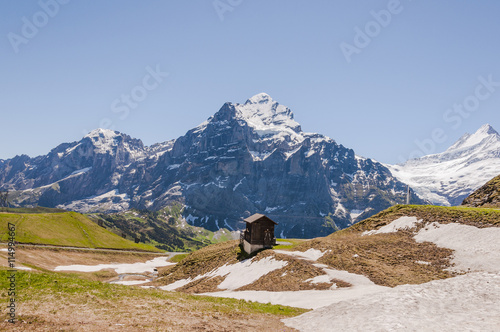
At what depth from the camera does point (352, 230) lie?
217ft

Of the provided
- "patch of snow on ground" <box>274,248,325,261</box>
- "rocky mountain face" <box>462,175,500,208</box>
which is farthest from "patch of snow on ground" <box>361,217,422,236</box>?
"rocky mountain face" <box>462,175,500,208</box>

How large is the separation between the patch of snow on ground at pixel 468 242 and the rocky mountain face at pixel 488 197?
18623 mm

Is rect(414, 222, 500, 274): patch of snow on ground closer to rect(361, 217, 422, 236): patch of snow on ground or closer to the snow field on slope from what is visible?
rect(361, 217, 422, 236): patch of snow on ground

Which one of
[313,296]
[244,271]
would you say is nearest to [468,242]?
[313,296]

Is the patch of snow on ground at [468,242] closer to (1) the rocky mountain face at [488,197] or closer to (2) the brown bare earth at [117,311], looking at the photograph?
(1) the rocky mountain face at [488,197]

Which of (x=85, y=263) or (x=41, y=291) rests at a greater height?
(x=41, y=291)

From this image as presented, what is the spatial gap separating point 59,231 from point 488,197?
129557 millimetres

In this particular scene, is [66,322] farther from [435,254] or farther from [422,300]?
[435,254]

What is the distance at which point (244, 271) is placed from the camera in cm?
5334

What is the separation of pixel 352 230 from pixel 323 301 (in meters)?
39.4

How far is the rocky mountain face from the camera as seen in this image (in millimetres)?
61628

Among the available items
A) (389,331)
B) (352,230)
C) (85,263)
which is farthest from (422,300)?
(85,263)

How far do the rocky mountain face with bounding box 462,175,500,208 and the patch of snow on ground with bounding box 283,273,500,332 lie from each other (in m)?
45.1

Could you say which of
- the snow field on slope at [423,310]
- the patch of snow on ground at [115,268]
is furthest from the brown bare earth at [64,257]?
the snow field on slope at [423,310]
